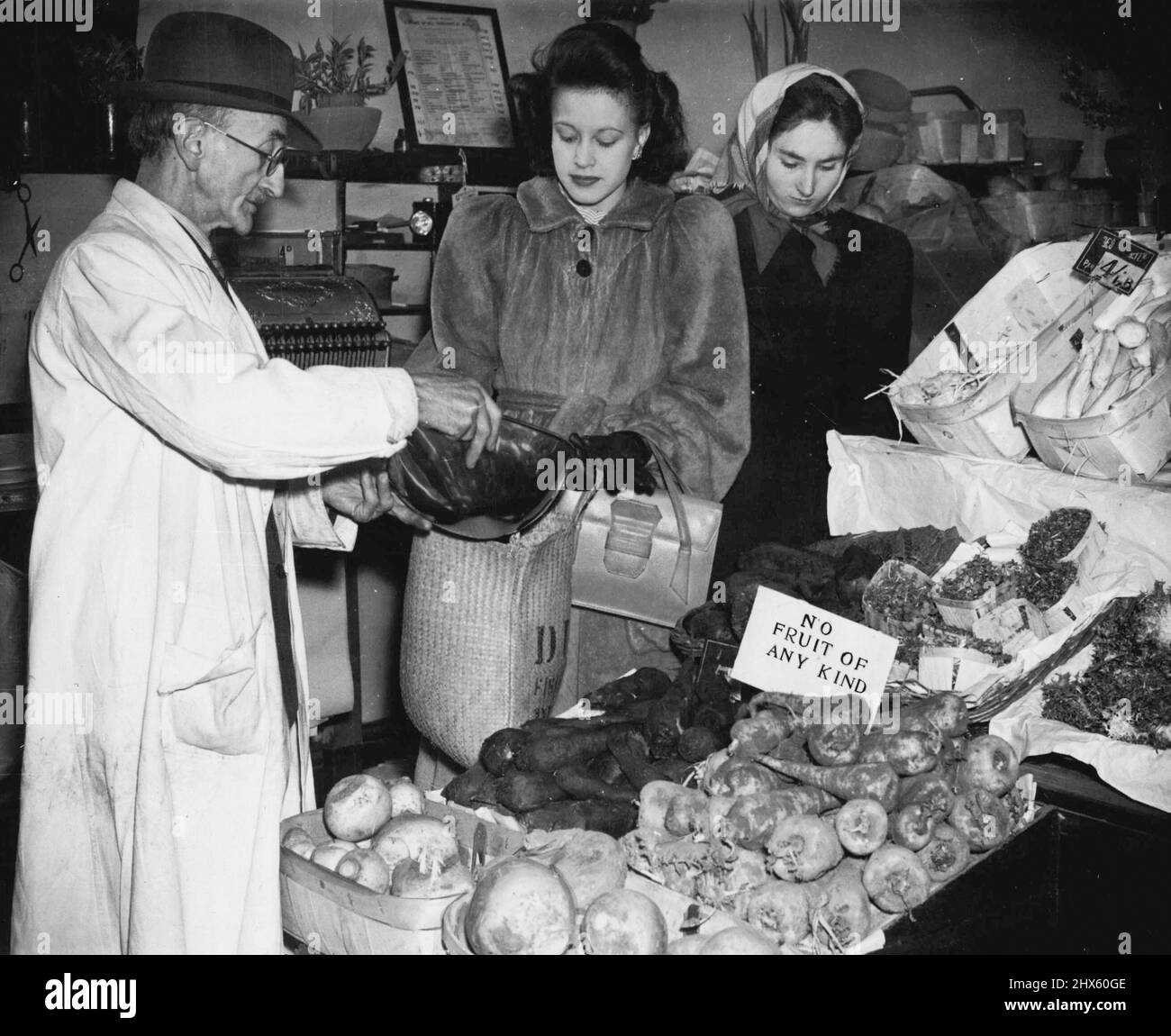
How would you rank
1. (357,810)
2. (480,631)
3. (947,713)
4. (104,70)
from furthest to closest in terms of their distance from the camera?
(104,70) < (480,631) < (947,713) < (357,810)

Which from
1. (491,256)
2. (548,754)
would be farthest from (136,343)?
(491,256)

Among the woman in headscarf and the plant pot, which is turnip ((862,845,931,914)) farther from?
the plant pot

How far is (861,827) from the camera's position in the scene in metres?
2.04

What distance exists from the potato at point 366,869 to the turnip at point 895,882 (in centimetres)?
79

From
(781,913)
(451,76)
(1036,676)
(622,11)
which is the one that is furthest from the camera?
(451,76)

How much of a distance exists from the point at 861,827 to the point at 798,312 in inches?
74.0

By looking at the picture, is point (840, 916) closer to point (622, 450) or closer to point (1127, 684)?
point (1127, 684)

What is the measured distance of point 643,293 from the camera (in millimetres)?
3131

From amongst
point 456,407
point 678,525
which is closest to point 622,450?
point 678,525

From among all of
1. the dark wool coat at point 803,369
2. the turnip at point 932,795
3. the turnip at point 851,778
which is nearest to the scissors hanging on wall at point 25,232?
the dark wool coat at point 803,369

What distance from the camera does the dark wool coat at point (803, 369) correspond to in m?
3.54

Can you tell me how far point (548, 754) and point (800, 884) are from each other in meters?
0.65

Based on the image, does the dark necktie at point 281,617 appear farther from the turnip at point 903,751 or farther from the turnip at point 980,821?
the turnip at point 980,821
